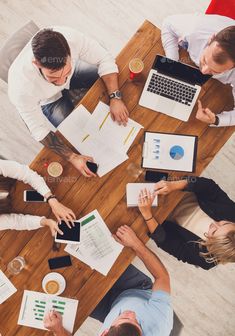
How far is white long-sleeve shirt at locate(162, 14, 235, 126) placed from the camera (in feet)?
7.75

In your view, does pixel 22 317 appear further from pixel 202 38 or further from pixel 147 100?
pixel 202 38

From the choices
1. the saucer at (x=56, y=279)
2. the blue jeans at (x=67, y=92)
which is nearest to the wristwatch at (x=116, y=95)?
the blue jeans at (x=67, y=92)

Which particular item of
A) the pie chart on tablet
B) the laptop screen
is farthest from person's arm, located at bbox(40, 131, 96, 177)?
the laptop screen

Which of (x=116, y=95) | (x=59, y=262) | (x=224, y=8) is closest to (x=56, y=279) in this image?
(x=59, y=262)

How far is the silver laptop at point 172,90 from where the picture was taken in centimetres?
241

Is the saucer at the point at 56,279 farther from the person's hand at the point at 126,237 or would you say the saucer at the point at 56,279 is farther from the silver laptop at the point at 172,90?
the silver laptop at the point at 172,90

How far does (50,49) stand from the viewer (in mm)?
1966

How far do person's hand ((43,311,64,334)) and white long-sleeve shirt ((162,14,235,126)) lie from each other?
161 centimetres

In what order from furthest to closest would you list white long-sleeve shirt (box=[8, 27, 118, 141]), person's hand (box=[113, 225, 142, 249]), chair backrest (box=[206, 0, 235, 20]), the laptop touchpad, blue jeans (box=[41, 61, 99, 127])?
1. blue jeans (box=[41, 61, 99, 127])
2. chair backrest (box=[206, 0, 235, 20])
3. the laptop touchpad
4. person's hand (box=[113, 225, 142, 249])
5. white long-sleeve shirt (box=[8, 27, 118, 141])

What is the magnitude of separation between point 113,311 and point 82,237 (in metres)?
0.53

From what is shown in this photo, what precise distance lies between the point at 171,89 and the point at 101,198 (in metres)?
0.85

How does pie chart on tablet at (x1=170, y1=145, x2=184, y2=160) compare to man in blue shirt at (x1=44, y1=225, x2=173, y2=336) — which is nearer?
man in blue shirt at (x1=44, y1=225, x2=173, y2=336)

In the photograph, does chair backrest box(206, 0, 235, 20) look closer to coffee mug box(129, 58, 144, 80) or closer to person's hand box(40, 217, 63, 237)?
coffee mug box(129, 58, 144, 80)

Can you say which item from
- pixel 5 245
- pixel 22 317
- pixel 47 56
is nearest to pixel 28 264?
pixel 5 245
